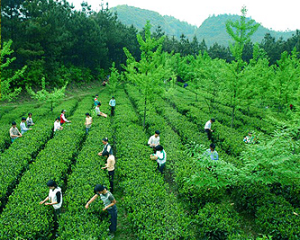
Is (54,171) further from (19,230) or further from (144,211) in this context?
(144,211)

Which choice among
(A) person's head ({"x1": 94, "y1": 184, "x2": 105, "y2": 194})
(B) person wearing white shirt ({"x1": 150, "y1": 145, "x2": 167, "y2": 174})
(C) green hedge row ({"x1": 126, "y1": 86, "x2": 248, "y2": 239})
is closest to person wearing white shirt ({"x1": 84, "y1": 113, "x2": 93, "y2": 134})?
(C) green hedge row ({"x1": 126, "y1": 86, "x2": 248, "y2": 239})

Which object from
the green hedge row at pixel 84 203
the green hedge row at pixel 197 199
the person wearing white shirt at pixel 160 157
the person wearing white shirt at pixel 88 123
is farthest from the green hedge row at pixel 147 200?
the person wearing white shirt at pixel 88 123

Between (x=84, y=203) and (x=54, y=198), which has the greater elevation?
(x=54, y=198)

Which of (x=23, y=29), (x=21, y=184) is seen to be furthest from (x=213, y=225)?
(x=23, y=29)

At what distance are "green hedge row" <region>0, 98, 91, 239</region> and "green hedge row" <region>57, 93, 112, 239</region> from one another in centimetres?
54

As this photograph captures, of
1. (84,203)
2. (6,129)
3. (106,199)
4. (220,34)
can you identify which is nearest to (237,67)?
(106,199)

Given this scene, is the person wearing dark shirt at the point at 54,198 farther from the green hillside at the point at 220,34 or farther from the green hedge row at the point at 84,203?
the green hillside at the point at 220,34

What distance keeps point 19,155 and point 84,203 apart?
195 inches

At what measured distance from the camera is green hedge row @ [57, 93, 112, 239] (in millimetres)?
5357

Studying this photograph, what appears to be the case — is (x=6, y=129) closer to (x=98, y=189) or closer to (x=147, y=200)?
(x=98, y=189)

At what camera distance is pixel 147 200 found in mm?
6465

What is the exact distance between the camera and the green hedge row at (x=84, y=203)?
5.36 metres

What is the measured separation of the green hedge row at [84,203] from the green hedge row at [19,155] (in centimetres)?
216

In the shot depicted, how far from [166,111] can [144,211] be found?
42.5ft
